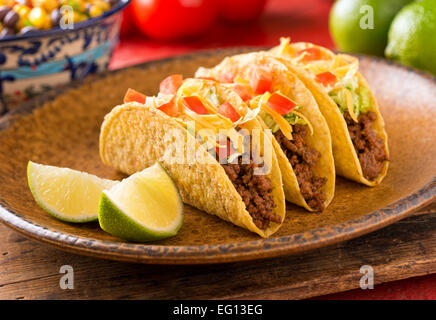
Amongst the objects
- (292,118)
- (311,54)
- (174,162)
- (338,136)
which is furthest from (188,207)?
(311,54)

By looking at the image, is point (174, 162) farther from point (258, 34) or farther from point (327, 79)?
point (258, 34)

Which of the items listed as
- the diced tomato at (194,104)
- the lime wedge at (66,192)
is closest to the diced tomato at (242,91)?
the diced tomato at (194,104)

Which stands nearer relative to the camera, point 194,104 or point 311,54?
point 194,104

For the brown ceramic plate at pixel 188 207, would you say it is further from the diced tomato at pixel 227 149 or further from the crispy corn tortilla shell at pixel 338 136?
the diced tomato at pixel 227 149

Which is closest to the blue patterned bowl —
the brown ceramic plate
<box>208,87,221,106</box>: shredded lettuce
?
the brown ceramic plate

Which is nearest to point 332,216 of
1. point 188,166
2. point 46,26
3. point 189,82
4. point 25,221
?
point 188,166

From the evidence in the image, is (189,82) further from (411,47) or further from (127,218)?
(411,47)
